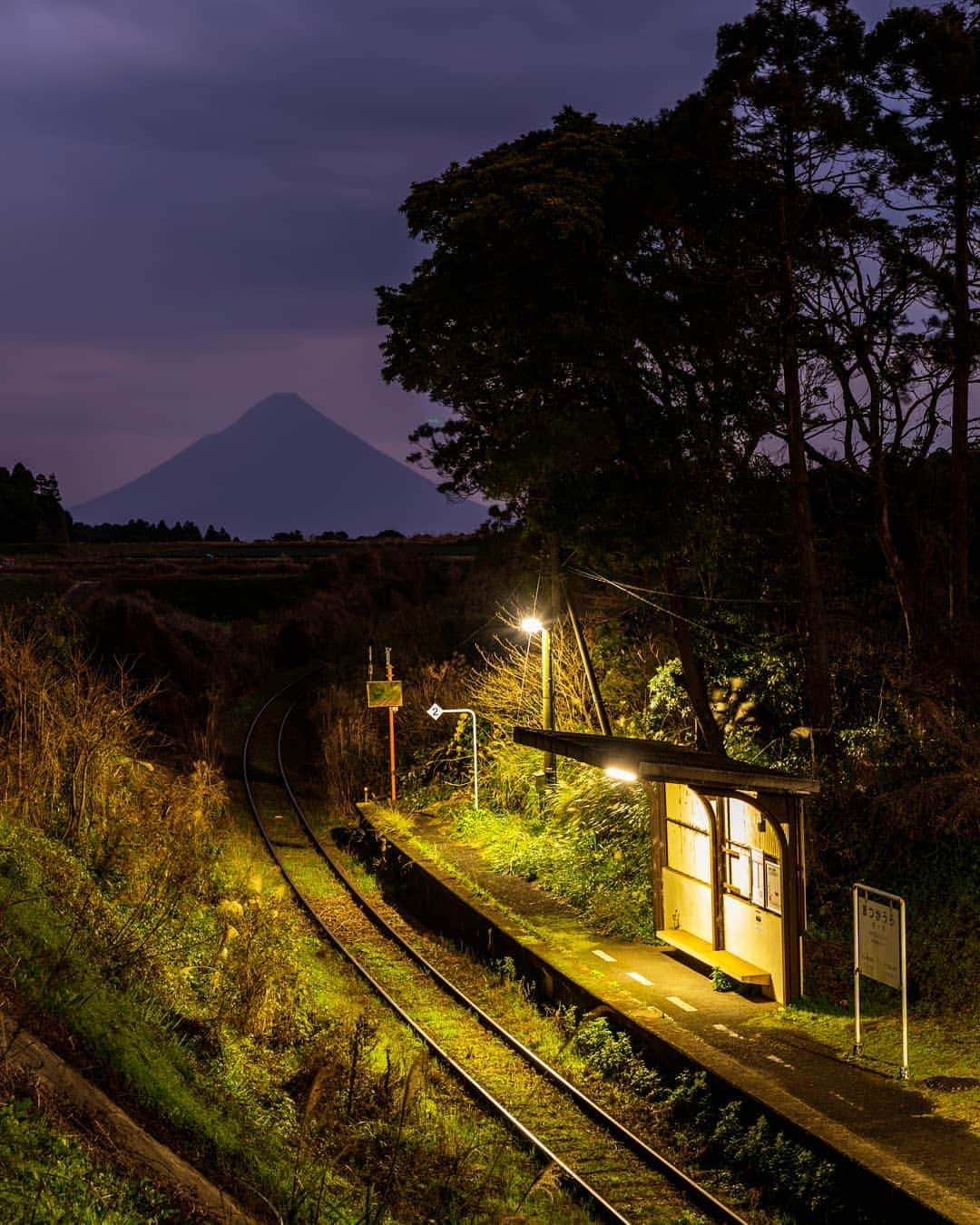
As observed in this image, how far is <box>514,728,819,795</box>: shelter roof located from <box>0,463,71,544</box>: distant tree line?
294ft

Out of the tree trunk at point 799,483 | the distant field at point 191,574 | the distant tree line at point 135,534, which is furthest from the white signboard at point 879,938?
the distant tree line at point 135,534

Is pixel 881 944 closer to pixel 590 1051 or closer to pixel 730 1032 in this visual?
pixel 730 1032

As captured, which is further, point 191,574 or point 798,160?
point 191,574

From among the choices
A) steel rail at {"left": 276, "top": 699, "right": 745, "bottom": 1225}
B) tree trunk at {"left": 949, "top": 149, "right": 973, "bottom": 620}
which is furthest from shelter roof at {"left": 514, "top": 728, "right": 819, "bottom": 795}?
tree trunk at {"left": 949, "top": 149, "right": 973, "bottom": 620}

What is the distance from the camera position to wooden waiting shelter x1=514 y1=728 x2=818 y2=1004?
12.0 metres

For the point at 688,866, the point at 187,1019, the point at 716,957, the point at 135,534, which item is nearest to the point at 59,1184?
the point at 187,1019

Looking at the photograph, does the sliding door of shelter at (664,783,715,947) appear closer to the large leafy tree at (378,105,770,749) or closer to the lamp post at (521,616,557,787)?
the large leafy tree at (378,105,770,749)

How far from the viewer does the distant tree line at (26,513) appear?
318 ft

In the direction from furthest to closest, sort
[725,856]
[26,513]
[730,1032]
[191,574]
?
[26,513] → [191,574] → [725,856] → [730,1032]

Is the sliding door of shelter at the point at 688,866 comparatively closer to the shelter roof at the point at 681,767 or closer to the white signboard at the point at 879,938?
the shelter roof at the point at 681,767

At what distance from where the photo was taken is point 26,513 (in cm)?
9769

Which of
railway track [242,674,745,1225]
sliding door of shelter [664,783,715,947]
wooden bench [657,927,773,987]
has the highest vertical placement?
sliding door of shelter [664,783,715,947]

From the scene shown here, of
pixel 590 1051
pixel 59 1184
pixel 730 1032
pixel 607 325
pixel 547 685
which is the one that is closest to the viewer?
pixel 59 1184

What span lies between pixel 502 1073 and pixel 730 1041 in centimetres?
231
